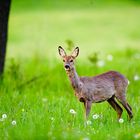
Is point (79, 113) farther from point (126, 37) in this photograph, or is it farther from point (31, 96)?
point (126, 37)

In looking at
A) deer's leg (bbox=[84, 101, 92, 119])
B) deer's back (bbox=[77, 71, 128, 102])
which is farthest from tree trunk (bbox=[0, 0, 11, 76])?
deer's leg (bbox=[84, 101, 92, 119])

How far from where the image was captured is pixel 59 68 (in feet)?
47.3

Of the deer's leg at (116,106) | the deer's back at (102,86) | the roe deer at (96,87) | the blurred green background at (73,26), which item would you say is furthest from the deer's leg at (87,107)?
the blurred green background at (73,26)

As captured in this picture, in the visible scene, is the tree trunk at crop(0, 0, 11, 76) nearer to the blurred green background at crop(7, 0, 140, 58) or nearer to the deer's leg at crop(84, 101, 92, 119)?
the deer's leg at crop(84, 101, 92, 119)

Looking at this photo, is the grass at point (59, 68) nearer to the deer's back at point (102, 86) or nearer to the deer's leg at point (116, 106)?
the deer's leg at point (116, 106)

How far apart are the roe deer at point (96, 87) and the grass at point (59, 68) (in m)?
0.25

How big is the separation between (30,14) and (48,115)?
18.8 m

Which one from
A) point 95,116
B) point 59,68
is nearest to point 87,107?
point 95,116

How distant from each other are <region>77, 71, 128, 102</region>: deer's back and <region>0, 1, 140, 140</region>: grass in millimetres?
312

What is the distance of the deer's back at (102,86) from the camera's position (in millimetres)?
9711

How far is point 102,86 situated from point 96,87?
97mm

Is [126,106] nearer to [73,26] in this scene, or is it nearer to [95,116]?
[95,116]

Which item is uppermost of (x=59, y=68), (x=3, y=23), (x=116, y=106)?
(x=3, y=23)

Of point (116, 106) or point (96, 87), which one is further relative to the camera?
point (116, 106)
